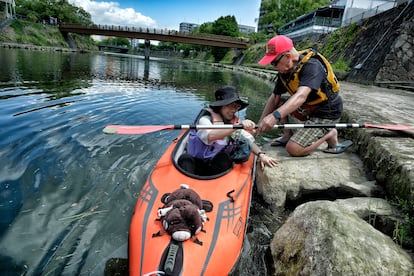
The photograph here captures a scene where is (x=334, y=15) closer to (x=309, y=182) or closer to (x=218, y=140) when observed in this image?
(x=309, y=182)

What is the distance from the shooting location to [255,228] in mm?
3365

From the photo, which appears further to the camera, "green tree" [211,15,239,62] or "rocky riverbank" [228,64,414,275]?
"green tree" [211,15,239,62]

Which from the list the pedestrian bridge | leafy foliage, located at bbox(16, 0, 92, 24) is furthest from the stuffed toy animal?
leafy foliage, located at bbox(16, 0, 92, 24)

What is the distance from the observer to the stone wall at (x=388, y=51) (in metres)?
12.6

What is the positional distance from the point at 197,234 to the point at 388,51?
1496 cm

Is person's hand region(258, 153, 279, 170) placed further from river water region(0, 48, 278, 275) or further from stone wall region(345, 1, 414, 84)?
stone wall region(345, 1, 414, 84)

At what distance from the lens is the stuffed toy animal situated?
7.53 ft

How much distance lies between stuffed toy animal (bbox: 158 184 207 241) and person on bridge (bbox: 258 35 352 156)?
162 centimetres

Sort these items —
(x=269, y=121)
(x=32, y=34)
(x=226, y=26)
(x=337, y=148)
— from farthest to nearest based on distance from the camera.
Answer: (x=226, y=26) < (x=32, y=34) < (x=337, y=148) < (x=269, y=121)

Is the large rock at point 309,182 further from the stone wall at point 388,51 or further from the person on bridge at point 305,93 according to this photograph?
the stone wall at point 388,51

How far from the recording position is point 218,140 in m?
3.68

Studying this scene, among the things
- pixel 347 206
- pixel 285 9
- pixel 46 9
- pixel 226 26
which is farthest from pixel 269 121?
pixel 46 9

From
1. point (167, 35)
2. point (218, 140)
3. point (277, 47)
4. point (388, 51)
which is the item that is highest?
point (167, 35)

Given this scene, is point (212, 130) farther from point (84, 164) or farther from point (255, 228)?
point (84, 164)
